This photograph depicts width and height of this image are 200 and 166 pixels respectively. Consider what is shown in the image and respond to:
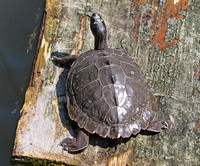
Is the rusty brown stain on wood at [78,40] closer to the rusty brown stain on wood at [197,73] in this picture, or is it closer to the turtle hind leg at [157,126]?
the turtle hind leg at [157,126]

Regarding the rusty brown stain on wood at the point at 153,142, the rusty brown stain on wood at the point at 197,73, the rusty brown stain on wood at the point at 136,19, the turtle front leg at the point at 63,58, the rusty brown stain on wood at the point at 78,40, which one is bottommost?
the rusty brown stain on wood at the point at 153,142

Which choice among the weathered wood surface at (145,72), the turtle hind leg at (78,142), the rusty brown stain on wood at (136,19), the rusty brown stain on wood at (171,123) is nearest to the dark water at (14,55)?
the weathered wood surface at (145,72)

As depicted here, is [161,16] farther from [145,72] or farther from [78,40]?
[78,40]

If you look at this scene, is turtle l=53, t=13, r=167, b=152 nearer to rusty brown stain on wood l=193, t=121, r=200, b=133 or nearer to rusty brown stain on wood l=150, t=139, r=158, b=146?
rusty brown stain on wood l=150, t=139, r=158, b=146

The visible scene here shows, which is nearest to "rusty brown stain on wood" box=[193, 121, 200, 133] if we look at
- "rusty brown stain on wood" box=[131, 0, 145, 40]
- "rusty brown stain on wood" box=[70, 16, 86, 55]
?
"rusty brown stain on wood" box=[131, 0, 145, 40]

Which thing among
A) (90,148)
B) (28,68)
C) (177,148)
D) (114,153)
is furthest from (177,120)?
(28,68)
